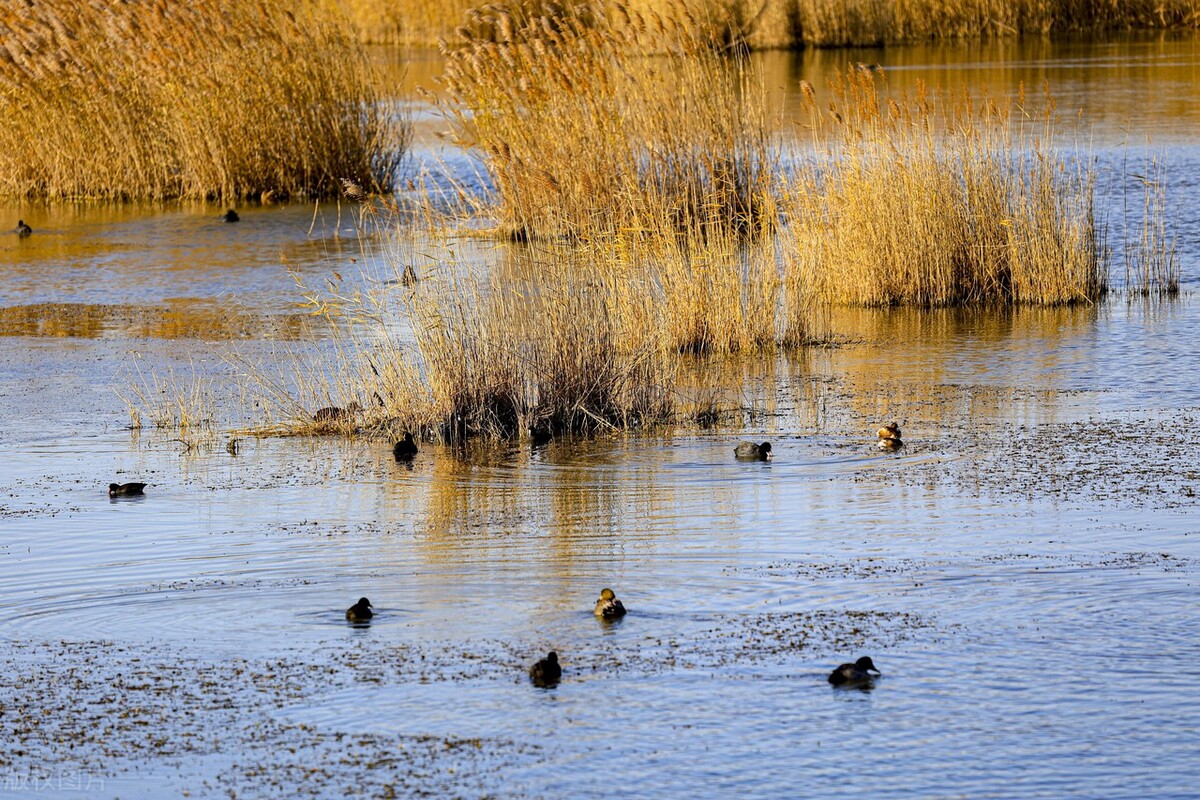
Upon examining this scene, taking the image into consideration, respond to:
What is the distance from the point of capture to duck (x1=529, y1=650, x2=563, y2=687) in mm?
5359

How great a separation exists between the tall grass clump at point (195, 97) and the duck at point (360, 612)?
1555 cm

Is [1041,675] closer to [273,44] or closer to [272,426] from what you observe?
[272,426]

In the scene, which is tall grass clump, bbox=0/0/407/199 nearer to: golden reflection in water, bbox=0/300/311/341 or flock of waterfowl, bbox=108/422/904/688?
golden reflection in water, bbox=0/300/311/341

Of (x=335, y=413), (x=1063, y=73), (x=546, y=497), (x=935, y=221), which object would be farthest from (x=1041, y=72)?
(x=546, y=497)

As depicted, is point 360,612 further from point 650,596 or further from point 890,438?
point 890,438

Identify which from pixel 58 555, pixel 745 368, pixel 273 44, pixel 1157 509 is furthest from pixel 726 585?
pixel 273 44

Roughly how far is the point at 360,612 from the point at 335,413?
3759 mm

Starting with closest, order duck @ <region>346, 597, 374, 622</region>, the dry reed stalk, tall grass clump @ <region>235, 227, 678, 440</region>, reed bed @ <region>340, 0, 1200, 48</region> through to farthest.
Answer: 1. duck @ <region>346, 597, 374, 622</region>
2. tall grass clump @ <region>235, 227, 678, 440</region>
3. the dry reed stalk
4. reed bed @ <region>340, 0, 1200, 48</region>

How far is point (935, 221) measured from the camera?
13172 mm

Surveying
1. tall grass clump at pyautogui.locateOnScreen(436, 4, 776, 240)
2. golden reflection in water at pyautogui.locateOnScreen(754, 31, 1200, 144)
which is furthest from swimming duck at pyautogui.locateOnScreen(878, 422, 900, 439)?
golden reflection in water at pyautogui.locateOnScreen(754, 31, 1200, 144)

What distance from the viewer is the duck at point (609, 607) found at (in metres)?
5.92

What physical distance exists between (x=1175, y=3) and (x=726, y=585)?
35.7 m

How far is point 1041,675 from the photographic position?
541 cm

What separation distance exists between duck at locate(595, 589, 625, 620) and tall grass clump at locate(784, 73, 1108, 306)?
7242 millimetres
